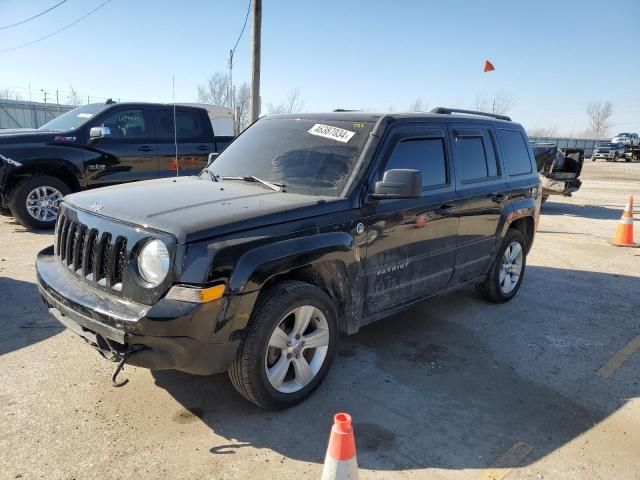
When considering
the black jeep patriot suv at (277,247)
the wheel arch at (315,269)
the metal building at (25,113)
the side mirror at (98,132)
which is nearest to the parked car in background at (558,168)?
the black jeep patriot suv at (277,247)

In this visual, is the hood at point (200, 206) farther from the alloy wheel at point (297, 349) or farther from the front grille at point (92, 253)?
the alloy wheel at point (297, 349)

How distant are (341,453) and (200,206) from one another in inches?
69.2

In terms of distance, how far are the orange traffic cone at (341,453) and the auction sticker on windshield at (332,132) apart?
2363mm

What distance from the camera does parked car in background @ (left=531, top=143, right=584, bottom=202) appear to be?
42.9 ft

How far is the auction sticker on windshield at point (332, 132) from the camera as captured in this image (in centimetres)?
394

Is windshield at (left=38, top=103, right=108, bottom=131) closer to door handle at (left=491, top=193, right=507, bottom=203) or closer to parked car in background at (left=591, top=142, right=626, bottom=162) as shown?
door handle at (left=491, top=193, right=507, bottom=203)

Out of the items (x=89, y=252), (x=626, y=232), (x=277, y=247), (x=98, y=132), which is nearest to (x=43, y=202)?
(x=98, y=132)

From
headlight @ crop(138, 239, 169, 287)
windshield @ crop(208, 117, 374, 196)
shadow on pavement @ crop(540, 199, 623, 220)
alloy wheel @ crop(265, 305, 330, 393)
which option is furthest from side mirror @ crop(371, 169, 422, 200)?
shadow on pavement @ crop(540, 199, 623, 220)

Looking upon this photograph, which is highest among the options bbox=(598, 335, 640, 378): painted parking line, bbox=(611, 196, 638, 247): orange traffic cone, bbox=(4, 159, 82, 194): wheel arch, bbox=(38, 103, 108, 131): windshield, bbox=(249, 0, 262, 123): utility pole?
bbox=(249, 0, 262, 123): utility pole

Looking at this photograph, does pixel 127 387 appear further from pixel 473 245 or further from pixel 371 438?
pixel 473 245

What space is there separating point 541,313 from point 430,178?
7.40 feet

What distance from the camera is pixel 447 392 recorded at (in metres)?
3.66

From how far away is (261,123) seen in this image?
188 inches

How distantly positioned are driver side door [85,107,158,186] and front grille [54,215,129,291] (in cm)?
515
